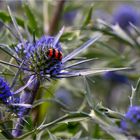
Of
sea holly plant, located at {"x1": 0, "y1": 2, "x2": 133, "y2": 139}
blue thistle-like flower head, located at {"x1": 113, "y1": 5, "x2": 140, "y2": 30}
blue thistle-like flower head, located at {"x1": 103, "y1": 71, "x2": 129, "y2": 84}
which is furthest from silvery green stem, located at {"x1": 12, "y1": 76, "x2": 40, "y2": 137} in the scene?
blue thistle-like flower head, located at {"x1": 113, "y1": 5, "x2": 140, "y2": 30}

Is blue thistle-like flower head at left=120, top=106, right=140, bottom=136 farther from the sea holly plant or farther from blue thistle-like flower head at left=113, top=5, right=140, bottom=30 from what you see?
blue thistle-like flower head at left=113, top=5, right=140, bottom=30

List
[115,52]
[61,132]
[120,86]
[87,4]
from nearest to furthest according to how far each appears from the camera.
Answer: [61,132]
[115,52]
[87,4]
[120,86]

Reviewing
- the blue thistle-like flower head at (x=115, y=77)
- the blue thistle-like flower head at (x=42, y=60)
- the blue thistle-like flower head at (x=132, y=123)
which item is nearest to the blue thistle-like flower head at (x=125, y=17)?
the blue thistle-like flower head at (x=115, y=77)

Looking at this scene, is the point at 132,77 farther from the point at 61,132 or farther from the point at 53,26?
the point at 61,132

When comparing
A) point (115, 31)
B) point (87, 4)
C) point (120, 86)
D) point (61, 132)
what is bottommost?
point (61, 132)

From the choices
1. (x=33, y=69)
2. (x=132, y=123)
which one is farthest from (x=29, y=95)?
(x=132, y=123)

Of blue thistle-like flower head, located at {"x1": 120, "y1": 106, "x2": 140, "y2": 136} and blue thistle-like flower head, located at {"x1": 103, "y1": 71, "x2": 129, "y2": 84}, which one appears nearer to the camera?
blue thistle-like flower head, located at {"x1": 120, "y1": 106, "x2": 140, "y2": 136}

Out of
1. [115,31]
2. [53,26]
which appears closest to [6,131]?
[115,31]
